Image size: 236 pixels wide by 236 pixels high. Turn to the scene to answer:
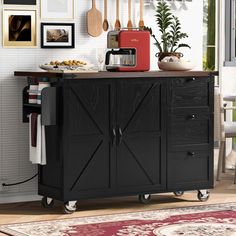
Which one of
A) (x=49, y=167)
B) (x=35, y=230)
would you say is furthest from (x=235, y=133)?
(x=35, y=230)

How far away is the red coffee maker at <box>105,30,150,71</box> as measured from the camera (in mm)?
6074

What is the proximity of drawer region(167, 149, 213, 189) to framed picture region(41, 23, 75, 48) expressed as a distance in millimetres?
1174

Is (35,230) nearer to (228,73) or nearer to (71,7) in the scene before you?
(71,7)

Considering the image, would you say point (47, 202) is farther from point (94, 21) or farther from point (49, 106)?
point (94, 21)

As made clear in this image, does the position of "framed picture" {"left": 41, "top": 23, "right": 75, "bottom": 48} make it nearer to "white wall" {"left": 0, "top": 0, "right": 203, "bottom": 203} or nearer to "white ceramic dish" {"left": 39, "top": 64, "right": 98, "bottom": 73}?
"white wall" {"left": 0, "top": 0, "right": 203, "bottom": 203}

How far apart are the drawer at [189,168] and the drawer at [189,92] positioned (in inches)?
14.5

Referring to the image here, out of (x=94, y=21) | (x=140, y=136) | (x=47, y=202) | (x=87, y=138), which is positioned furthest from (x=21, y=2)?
(x=47, y=202)

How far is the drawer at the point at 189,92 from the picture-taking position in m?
6.07

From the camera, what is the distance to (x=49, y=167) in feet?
19.3

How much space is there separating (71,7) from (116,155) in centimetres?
125

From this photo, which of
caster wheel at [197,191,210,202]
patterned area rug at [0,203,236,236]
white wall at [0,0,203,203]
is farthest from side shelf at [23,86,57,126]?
caster wheel at [197,191,210,202]

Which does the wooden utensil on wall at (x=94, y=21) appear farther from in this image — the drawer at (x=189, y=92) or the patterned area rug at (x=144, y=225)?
the patterned area rug at (x=144, y=225)

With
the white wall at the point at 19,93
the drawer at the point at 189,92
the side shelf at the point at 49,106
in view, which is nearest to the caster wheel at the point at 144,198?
the drawer at the point at 189,92

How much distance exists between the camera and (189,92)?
20.1ft
